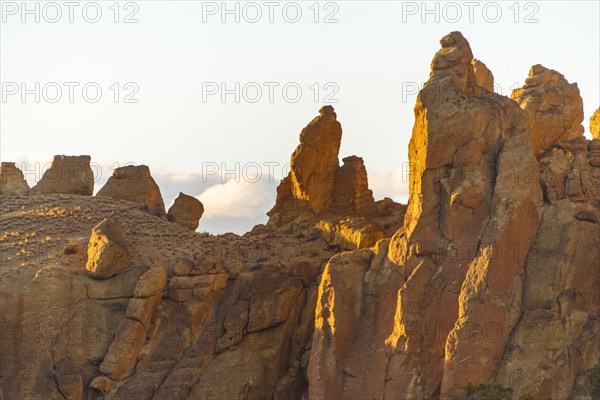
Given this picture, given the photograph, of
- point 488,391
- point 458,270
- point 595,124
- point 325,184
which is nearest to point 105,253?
point 325,184

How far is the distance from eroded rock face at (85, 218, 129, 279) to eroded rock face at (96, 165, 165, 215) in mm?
9822

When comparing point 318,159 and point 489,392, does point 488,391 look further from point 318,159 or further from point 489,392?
point 318,159

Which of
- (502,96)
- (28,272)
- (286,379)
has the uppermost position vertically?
(502,96)

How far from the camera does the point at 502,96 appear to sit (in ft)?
205

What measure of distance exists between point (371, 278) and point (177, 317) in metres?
10.1

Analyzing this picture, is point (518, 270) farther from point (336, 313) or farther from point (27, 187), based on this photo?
point (27, 187)

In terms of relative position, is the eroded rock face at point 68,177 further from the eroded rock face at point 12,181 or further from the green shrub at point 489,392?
the green shrub at point 489,392

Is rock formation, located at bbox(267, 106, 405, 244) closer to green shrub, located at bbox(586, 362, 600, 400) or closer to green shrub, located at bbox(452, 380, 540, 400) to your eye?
green shrub, located at bbox(452, 380, 540, 400)

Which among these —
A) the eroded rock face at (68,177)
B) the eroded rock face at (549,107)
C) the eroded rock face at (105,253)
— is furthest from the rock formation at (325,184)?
the eroded rock face at (105,253)

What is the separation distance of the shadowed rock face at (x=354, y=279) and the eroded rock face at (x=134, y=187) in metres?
1.39

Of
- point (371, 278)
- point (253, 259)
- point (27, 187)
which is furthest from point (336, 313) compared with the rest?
point (27, 187)

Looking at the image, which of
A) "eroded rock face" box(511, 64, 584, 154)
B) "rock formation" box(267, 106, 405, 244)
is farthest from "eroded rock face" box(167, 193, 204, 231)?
"eroded rock face" box(511, 64, 584, 154)

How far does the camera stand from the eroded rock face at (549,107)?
222ft

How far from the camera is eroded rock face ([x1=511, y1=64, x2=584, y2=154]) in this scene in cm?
6769
